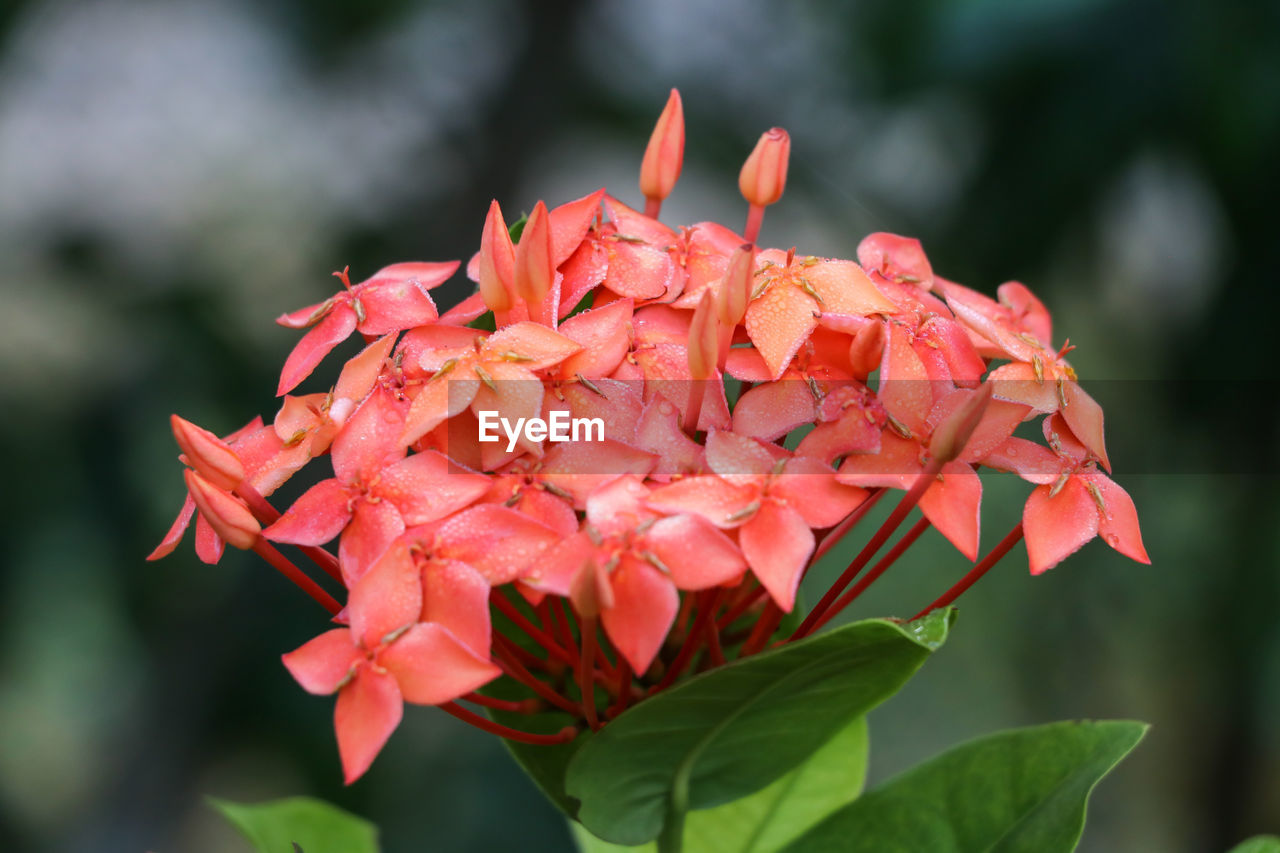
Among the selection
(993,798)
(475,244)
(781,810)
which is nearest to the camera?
(993,798)

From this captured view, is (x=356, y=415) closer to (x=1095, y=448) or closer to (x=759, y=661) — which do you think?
(x=759, y=661)

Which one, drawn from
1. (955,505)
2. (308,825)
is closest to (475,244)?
(308,825)

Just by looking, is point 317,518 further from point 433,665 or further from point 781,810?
point 781,810

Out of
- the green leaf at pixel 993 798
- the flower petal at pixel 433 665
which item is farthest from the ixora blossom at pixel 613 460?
the green leaf at pixel 993 798

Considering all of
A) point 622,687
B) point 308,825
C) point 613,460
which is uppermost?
point 613,460

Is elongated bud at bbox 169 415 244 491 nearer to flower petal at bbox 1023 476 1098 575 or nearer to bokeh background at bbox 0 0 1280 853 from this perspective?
flower petal at bbox 1023 476 1098 575

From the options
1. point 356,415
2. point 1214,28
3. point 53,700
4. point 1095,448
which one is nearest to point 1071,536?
point 1095,448
